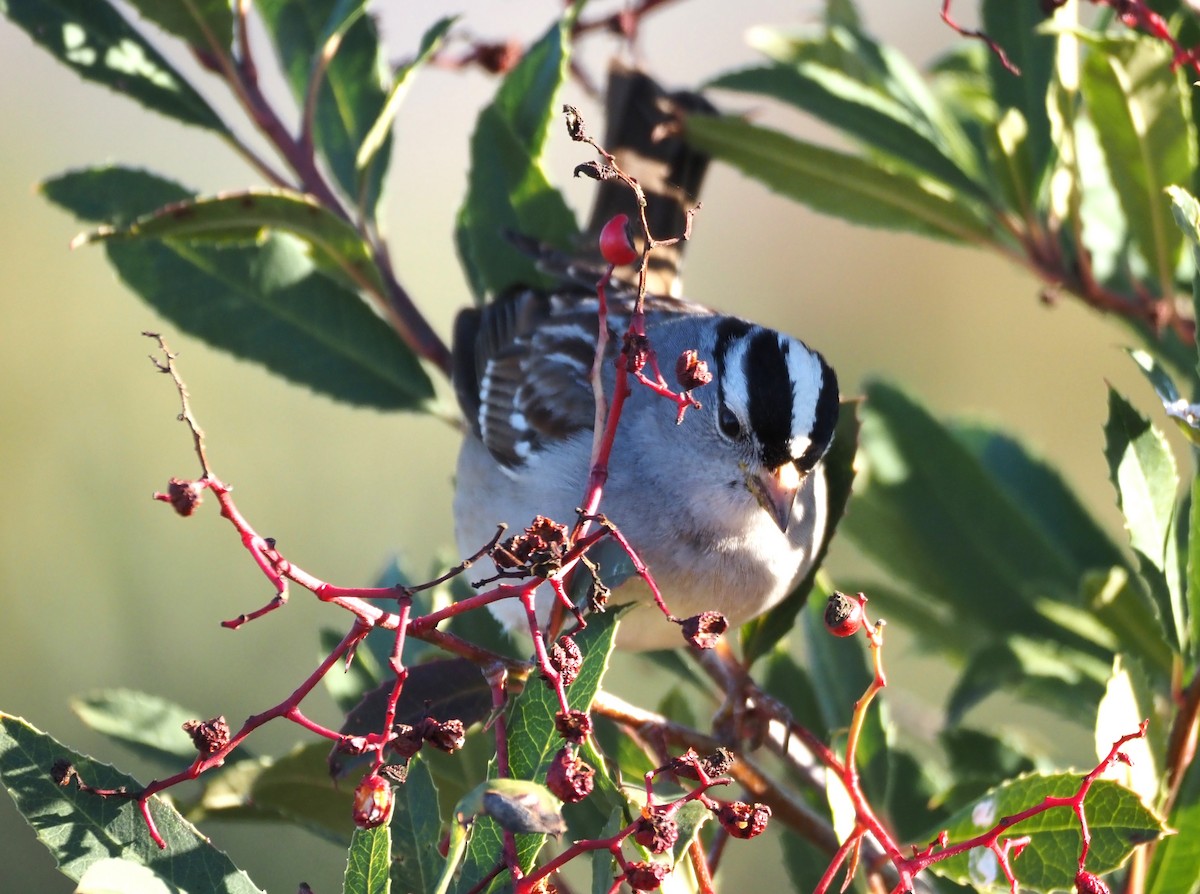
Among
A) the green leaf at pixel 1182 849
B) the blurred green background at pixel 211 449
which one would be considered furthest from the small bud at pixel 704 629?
the blurred green background at pixel 211 449

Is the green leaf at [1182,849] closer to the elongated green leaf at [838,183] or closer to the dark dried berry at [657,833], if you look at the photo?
the dark dried berry at [657,833]

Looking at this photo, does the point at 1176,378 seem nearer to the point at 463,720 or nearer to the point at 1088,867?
the point at 1088,867

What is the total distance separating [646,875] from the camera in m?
0.96

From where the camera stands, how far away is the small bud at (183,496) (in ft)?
3.39

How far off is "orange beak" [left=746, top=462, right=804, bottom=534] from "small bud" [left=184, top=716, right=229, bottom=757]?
105 cm

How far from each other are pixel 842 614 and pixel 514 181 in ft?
3.75

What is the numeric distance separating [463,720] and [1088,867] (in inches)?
23.6

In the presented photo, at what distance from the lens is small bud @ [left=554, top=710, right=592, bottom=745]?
3.29ft

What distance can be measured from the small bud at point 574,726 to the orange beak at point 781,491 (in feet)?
3.18

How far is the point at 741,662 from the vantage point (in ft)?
6.23

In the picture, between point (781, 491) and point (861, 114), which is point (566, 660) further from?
point (861, 114)

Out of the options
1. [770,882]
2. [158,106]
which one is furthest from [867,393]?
[770,882]

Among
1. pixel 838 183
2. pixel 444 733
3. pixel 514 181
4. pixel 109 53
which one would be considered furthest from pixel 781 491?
pixel 109 53

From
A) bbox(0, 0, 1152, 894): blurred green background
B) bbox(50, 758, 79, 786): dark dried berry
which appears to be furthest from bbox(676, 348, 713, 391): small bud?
bbox(0, 0, 1152, 894): blurred green background
